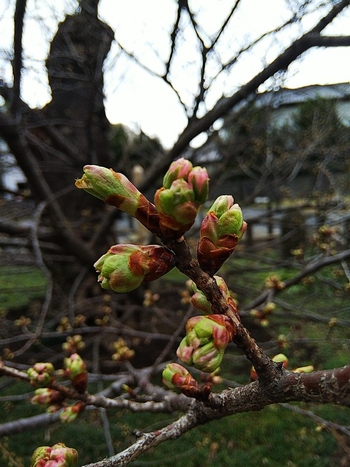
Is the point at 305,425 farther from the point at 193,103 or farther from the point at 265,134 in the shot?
the point at 265,134

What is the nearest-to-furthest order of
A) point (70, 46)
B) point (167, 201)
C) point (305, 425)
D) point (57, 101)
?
point (167, 201) → point (305, 425) → point (70, 46) → point (57, 101)

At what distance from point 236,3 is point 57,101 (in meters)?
3.28

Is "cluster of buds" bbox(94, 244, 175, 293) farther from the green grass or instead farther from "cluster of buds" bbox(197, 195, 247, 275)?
the green grass

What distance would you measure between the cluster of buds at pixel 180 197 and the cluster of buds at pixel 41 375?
967mm

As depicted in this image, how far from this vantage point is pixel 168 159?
3721 mm

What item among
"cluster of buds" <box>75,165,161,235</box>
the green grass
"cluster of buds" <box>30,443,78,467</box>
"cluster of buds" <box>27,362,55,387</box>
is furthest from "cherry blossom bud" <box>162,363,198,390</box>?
the green grass

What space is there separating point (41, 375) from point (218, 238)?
98 cm

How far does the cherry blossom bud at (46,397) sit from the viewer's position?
4.58ft

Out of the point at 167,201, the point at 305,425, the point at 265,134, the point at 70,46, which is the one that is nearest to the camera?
the point at 167,201

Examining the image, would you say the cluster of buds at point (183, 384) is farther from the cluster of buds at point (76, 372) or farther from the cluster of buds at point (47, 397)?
the cluster of buds at point (47, 397)

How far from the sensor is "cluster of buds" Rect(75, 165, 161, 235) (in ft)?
2.20

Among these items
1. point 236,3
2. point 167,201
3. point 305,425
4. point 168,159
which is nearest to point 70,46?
point 168,159

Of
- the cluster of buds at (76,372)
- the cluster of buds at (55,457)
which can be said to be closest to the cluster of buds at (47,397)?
the cluster of buds at (76,372)

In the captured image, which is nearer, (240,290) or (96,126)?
(240,290)
